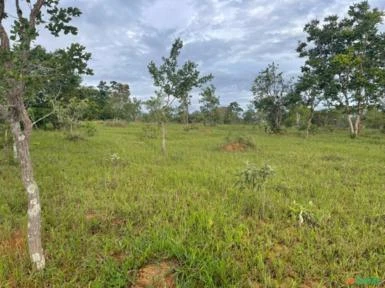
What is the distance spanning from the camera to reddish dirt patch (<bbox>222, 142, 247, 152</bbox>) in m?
17.7

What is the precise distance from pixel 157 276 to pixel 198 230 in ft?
4.06

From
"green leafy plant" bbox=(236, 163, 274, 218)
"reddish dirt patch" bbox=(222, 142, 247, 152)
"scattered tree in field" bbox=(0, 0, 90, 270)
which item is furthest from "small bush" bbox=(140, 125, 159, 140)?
"scattered tree in field" bbox=(0, 0, 90, 270)

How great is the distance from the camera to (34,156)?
13.5m

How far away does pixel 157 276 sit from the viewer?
167 inches

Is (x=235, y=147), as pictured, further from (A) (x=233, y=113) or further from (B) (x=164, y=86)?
(A) (x=233, y=113)

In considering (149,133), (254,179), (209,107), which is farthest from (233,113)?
(254,179)

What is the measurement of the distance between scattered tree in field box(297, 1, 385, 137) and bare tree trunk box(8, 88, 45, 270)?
2788 centimetres

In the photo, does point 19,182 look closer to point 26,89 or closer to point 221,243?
point 26,89

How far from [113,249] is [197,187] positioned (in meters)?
3.66

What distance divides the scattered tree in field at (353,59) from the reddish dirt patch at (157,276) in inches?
1079

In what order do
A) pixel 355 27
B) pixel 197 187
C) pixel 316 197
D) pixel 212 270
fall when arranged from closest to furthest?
pixel 212 270
pixel 316 197
pixel 197 187
pixel 355 27

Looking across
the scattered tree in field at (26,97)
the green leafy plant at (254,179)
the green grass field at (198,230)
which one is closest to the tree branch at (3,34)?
the scattered tree in field at (26,97)

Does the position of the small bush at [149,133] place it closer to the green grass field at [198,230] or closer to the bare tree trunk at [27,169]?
the green grass field at [198,230]

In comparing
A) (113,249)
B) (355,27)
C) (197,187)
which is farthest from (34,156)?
(355,27)
